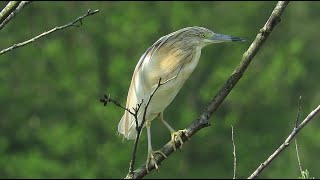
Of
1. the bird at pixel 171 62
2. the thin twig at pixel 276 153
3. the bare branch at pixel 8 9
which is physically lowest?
the thin twig at pixel 276 153

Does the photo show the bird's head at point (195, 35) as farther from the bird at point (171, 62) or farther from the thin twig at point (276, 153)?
the thin twig at point (276, 153)

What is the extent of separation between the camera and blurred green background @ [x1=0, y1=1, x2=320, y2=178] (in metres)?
17.4

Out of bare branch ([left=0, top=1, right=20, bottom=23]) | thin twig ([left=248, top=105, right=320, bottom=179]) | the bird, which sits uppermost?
bare branch ([left=0, top=1, right=20, bottom=23])

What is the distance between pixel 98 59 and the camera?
18391 millimetres

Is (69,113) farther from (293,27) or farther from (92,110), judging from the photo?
(293,27)

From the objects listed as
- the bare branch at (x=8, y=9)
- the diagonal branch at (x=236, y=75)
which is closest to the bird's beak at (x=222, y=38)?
the diagonal branch at (x=236, y=75)

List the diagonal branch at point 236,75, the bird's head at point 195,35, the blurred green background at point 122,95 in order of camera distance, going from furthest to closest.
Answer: the blurred green background at point 122,95 < the bird's head at point 195,35 < the diagonal branch at point 236,75

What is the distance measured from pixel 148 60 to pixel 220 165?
50.4 feet

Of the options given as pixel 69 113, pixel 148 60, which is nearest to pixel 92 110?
pixel 69 113

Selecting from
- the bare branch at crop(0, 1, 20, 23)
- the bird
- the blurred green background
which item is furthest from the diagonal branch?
the blurred green background

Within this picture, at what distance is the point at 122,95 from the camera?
55.5 ft

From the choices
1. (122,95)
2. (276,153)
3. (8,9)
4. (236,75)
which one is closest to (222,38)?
(236,75)

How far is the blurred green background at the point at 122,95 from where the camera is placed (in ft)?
57.2

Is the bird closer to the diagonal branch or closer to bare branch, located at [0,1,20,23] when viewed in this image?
the diagonal branch
